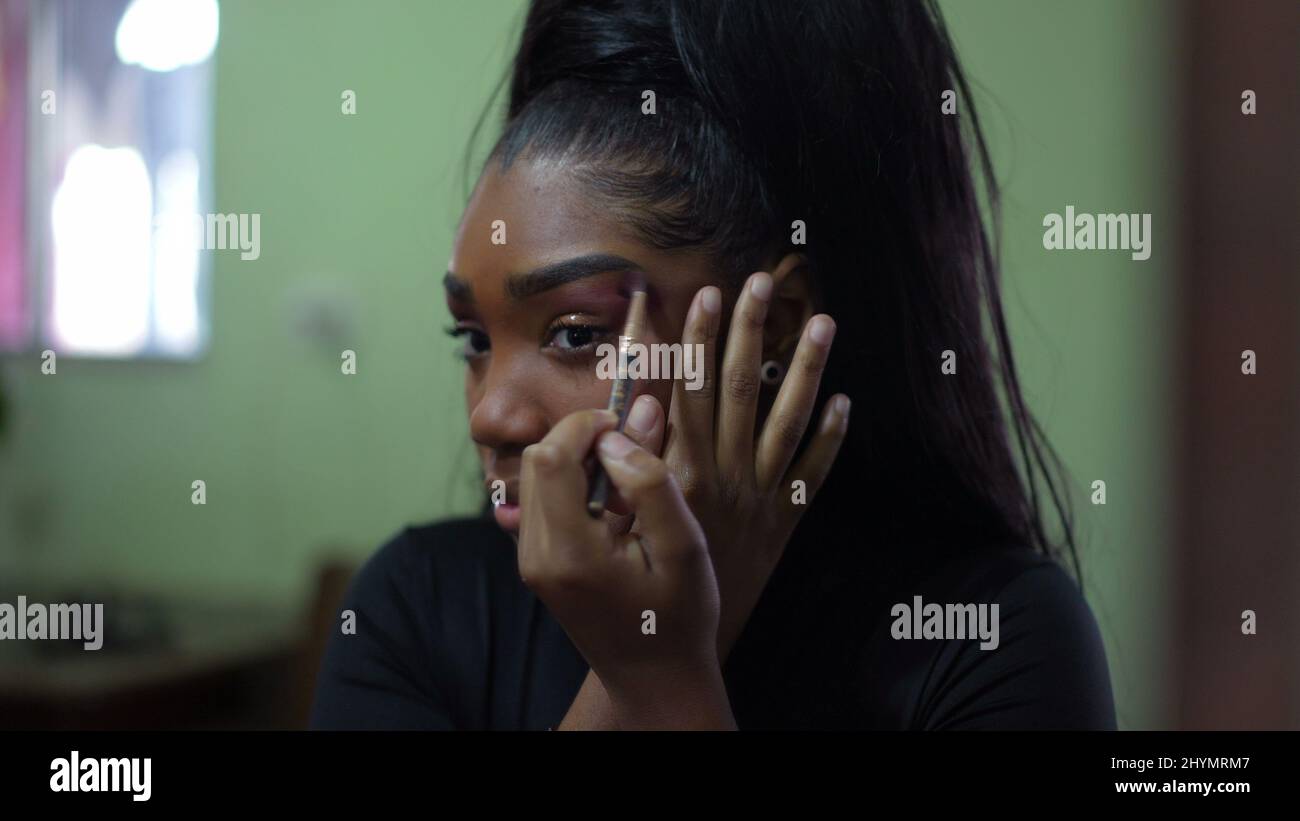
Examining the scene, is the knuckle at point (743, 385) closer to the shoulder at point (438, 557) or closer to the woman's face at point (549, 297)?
the woman's face at point (549, 297)

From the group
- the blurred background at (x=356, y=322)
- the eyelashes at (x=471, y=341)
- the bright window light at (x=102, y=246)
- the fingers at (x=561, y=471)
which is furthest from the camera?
the bright window light at (x=102, y=246)

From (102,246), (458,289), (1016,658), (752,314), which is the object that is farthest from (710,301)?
(102,246)

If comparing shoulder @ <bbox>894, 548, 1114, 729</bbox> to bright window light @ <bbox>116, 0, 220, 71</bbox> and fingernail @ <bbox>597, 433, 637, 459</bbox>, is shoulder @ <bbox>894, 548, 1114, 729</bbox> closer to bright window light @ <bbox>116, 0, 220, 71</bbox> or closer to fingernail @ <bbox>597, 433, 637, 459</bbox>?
fingernail @ <bbox>597, 433, 637, 459</bbox>

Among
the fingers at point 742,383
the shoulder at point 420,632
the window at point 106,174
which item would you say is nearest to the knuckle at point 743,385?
the fingers at point 742,383

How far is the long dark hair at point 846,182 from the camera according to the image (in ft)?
1.72

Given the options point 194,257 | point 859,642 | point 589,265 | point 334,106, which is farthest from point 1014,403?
point 194,257

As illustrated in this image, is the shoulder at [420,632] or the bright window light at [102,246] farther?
the bright window light at [102,246]

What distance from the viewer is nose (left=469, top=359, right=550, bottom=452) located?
0.52 m

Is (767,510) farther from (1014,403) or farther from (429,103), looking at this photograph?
(429,103)

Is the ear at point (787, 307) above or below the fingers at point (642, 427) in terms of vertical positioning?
above

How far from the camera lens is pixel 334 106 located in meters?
0.99

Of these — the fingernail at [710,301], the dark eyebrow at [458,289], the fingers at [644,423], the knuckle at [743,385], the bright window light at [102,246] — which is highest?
the bright window light at [102,246]

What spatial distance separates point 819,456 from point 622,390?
11 cm

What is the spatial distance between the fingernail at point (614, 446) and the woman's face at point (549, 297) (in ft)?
0.19
